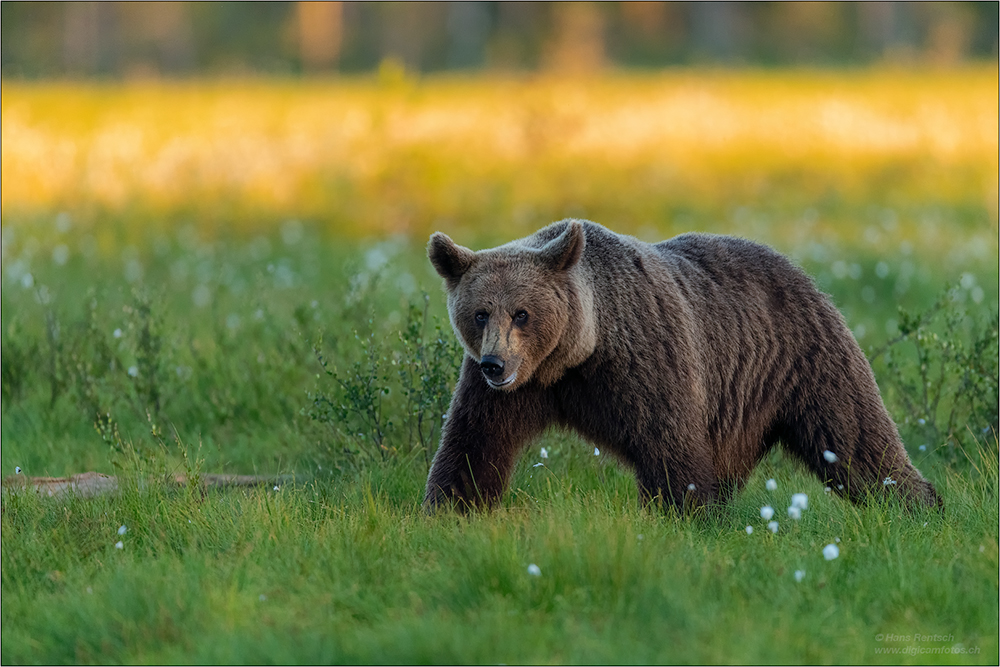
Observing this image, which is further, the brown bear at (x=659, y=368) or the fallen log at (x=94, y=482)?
the fallen log at (x=94, y=482)

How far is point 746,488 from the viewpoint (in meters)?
5.54

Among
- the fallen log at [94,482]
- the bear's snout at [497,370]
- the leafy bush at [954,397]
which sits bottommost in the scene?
the fallen log at [94,482]

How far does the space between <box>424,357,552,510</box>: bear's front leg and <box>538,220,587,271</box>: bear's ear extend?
1.79ft

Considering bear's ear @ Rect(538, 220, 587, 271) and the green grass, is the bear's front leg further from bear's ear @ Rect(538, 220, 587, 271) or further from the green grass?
bear's ear @ Rect(538, 220, 587, 271)

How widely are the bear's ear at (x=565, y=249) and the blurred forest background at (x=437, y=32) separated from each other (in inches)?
1357

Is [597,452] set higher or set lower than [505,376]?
lower

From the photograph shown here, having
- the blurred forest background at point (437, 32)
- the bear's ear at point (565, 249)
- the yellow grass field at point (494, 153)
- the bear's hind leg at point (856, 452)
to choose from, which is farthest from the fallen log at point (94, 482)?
the blurred forest background at point (437, 32)

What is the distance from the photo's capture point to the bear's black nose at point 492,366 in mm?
4441

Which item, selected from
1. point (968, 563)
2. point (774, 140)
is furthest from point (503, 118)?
point (968, 563)

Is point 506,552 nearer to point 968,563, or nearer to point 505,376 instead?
point 505,376

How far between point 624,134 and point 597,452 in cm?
1309

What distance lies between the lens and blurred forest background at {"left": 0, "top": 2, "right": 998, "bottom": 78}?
136 feet

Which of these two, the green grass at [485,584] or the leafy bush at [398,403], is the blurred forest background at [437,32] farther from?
the green grass at [485,584]

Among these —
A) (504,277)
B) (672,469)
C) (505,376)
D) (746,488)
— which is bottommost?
(746,488)
